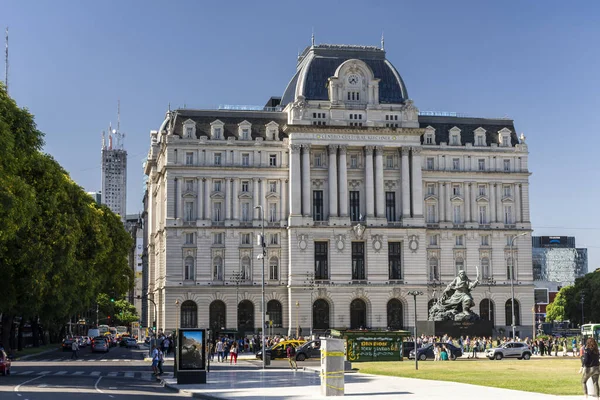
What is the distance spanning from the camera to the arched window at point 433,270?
123 m

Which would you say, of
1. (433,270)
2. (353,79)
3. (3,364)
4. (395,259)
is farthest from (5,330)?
(433,270)

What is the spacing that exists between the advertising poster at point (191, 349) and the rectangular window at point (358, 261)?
7175cm

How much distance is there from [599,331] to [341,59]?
56.3 meters

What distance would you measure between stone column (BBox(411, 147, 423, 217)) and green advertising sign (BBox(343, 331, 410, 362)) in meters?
49.0

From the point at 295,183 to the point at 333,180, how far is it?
5.03m

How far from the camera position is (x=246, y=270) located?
119 meters

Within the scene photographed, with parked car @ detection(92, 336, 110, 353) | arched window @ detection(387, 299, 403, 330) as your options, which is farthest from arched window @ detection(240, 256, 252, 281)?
parked car @ detection(92, 336, 110, 353)

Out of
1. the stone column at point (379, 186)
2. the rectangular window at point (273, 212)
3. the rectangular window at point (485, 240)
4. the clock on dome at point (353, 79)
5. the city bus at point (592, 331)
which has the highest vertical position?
the clock on dome at point (353, 79)

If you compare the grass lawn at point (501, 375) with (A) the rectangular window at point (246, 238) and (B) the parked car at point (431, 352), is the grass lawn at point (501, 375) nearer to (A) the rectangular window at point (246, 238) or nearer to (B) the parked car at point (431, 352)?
(B) the parked car at point (431, 352)

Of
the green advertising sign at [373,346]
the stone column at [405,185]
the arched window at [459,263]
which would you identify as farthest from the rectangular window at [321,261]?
the green advertising sign at [373,346]

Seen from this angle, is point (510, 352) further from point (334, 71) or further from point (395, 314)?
point (334, 71)

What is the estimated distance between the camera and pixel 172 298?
11712 centimetres

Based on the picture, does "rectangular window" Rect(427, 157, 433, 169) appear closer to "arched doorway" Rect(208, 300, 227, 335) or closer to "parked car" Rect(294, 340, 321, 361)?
"arched doorway" Rect(208, 300, 227, 335)

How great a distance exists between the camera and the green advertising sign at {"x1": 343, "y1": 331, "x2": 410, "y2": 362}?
2790 inches
